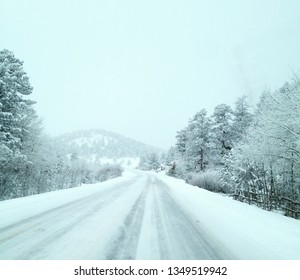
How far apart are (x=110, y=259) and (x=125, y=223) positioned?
270 cm

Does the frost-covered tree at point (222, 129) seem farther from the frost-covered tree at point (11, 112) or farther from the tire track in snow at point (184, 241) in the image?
the tire track in snow at point (184, 241)

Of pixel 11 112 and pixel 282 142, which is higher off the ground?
pixel 11 112

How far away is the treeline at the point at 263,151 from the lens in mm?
11820

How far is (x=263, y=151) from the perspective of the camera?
42.8ft

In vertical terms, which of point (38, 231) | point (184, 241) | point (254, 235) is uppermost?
point (38, 231)

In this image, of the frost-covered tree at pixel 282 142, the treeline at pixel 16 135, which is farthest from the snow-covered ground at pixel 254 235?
the treeline at pixel 16 135

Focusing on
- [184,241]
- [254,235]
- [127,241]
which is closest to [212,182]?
[254,235]

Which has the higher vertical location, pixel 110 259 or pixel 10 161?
pixel 10 161

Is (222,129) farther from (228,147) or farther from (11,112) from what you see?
(11,112)

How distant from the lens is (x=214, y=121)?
36500 mm

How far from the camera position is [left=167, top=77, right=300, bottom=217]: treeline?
38.8ft

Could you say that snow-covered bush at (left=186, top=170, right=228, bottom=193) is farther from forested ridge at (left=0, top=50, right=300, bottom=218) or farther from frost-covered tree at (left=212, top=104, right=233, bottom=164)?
frost-covered tree at (left=212, top=104, right=233, bottom=164)
